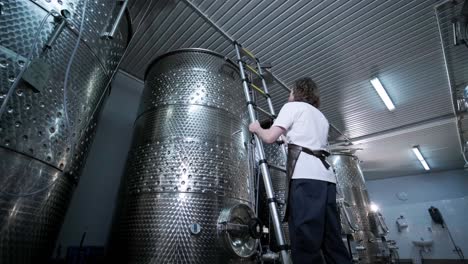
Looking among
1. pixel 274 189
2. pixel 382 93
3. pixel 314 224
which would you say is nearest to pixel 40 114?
pixel 314 224

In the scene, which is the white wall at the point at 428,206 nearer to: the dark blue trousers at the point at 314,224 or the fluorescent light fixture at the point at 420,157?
the fluorescent light fixture at the point at 420,157

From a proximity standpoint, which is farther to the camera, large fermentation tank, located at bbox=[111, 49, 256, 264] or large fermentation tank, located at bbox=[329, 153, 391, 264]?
large fermentation tank, located at bbox=[329, 153, 391, 264]

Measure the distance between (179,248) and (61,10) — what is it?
1.90m

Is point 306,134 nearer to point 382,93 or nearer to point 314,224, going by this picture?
point 314,224

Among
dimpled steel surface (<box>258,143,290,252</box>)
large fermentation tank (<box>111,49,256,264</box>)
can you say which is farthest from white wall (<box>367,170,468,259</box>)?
large fermentation tank (<box>111,49,256,264</box>)

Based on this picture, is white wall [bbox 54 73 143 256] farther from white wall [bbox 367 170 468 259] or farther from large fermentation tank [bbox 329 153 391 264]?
white wall [bbox 367 170 468 259]

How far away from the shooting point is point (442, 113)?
6.27m

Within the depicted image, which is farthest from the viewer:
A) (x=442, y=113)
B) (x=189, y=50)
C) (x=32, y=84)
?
(x=442, y=113)

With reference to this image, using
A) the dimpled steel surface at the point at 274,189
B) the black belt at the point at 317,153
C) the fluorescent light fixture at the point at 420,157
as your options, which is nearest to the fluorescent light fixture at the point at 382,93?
the dimpled steel surface at the point at 274,189

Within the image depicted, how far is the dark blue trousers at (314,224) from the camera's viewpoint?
1377 millimetres

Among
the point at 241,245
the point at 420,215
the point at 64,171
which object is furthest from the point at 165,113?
the point at 420,215

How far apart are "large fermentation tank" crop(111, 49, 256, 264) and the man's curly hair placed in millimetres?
852

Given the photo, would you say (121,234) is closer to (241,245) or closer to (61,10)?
(241,245)

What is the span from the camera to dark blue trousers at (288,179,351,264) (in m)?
1.38
